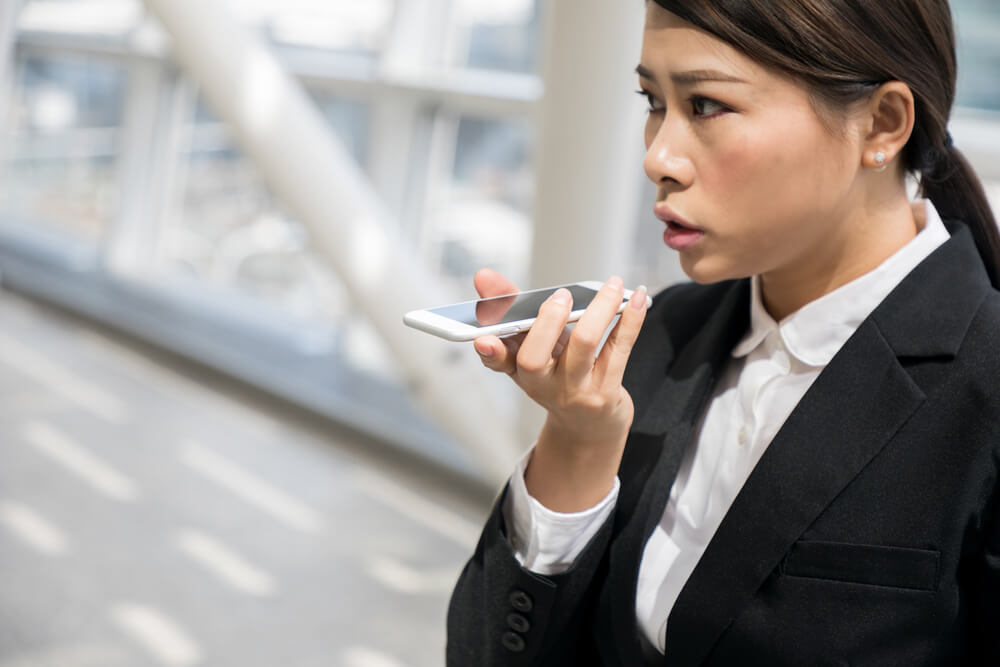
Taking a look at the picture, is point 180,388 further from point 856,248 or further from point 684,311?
point 856,248

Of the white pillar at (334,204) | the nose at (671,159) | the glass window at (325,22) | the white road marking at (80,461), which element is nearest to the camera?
the nose at (671,159)

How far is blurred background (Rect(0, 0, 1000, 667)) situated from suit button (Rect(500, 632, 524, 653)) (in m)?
1.65

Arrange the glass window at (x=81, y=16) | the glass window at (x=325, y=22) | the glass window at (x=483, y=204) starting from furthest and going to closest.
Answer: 1. the glass window at (x=81, y=16)
2. the glass window at (x=325, y=22)
3. the glass window at (x=483, y=204)

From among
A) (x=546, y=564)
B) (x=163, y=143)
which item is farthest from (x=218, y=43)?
(x=163, y=143)

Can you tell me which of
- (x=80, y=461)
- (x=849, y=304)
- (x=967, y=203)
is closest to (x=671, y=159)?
(x=849, y=304)

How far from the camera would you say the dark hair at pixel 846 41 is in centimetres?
106

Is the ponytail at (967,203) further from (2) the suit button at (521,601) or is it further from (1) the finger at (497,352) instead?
(2) the suit button at (521,601)

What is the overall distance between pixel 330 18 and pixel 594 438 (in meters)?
4.39

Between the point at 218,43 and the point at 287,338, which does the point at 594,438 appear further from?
the point at 287,338

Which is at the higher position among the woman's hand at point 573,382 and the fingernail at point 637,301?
the fingernail at point 637,301

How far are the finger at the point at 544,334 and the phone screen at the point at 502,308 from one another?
0.06 m

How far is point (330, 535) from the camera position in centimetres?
371

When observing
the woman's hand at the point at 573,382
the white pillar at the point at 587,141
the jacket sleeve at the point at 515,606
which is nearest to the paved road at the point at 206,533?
the white pillar at the point at 587,141

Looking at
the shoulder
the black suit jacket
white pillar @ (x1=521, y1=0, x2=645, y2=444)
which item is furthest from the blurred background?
the black suit jacket
